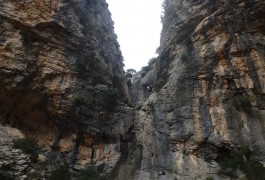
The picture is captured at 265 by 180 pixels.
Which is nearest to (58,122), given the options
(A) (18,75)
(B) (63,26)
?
(A) (18,75)

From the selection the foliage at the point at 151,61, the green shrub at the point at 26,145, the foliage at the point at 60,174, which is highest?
the foliage at the point at 151,61

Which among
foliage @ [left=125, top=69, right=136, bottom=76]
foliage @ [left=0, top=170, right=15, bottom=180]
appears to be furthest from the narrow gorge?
foliage @ [left=125, top=69, right=136, bottom=76]

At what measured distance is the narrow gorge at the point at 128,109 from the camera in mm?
22500

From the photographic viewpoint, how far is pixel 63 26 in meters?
29.3

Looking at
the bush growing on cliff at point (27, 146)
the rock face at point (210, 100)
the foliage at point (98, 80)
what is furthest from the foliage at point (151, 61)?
the bush growing on cliff at point (27, 146)

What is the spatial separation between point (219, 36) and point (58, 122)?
1648cm

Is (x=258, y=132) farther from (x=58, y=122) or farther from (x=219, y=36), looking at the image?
(x=58, y=122)

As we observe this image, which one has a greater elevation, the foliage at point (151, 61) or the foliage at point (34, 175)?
the foliage at point (151, 61)

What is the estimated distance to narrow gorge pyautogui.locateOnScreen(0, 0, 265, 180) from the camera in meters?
22.5

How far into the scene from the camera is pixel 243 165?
67.9ft

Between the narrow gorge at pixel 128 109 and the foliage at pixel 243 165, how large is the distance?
0.23 feet

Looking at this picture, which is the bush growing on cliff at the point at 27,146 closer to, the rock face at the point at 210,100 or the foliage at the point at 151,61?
the rock face at the point at 210,100

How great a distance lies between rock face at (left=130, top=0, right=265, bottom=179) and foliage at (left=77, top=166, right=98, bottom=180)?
369cm

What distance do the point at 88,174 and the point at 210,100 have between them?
11777 mm
